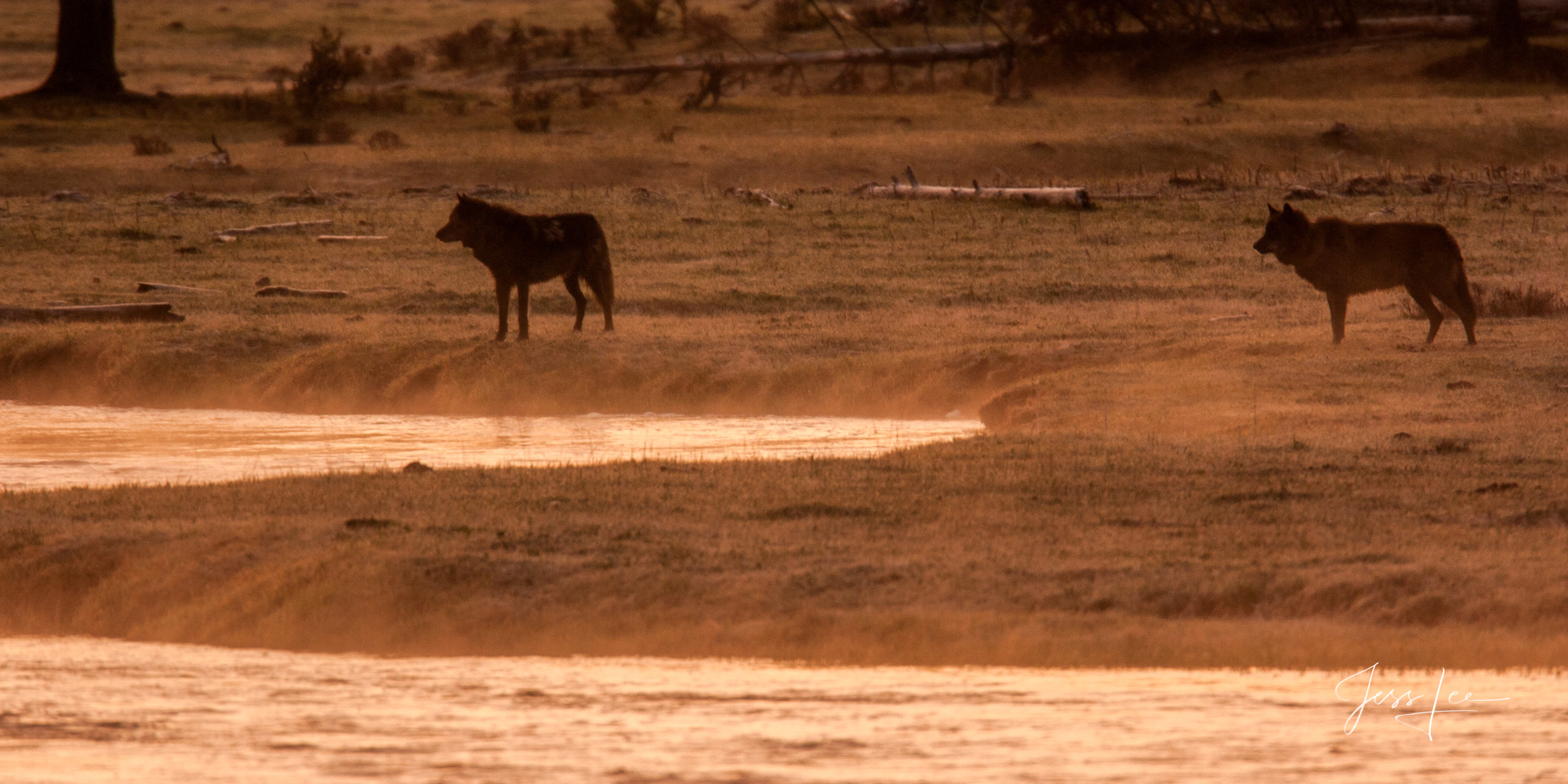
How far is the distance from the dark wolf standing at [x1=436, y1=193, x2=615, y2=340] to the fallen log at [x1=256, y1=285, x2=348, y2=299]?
12.5ft

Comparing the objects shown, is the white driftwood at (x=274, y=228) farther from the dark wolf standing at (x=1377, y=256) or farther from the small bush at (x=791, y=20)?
the small bush at (x=791, y=20)

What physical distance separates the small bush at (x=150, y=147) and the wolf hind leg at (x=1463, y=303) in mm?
21770

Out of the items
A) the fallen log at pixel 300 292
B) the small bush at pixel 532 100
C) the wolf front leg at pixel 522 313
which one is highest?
the wolf front leg at pixel 522 313

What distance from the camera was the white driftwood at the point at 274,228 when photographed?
78.0 ft

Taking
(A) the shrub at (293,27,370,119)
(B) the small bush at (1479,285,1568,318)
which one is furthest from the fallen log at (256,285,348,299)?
(A) the shrub at (293,27,370,119)

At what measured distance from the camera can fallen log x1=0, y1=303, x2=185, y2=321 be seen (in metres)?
18.0

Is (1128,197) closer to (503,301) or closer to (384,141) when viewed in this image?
(503,301)

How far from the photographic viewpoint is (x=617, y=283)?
20.7 metres

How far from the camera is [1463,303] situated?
1456 centimetres

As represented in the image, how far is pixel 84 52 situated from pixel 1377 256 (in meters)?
29.3

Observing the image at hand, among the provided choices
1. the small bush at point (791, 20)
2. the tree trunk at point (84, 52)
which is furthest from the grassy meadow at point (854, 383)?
the small bush at point (791, 20)

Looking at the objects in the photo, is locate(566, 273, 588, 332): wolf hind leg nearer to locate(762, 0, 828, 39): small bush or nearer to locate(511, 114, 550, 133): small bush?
locate(511, 114, 550, 133): small bush

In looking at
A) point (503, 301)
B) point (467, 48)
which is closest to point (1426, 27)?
point (467, 48)

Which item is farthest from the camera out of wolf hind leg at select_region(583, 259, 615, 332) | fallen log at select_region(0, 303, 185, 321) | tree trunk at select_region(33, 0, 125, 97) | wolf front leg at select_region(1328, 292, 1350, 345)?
tree trunk at select_region(33, 0, 125, 97)
